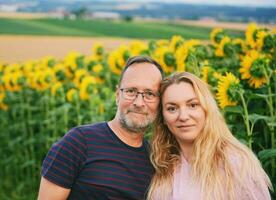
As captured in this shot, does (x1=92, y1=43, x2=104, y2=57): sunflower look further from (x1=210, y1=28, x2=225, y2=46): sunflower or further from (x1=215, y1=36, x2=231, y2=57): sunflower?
(x1=215, y1=36, x2=231, y2=57): sunflower

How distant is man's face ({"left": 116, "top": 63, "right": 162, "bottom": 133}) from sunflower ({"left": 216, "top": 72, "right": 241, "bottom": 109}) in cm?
51

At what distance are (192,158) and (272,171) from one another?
2.95ft

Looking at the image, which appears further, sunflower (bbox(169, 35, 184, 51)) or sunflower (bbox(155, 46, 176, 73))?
sunflower (bbox(169, 35, 184, 51))

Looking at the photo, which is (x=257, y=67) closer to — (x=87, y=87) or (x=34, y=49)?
(x=87, y=87)

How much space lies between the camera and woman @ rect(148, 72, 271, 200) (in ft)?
8.92

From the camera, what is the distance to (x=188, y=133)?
2.91 meters

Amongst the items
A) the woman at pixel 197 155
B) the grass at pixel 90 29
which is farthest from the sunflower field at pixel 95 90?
the grass at pixel 90 29

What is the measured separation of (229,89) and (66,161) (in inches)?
44.5

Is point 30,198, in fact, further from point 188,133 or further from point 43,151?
point 188,133

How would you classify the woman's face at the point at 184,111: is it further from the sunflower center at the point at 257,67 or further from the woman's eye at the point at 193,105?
the sunflower center at the point at 257,67

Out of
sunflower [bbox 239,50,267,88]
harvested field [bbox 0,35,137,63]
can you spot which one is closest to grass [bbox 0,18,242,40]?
harvested field [bbox 0,35,137,63]

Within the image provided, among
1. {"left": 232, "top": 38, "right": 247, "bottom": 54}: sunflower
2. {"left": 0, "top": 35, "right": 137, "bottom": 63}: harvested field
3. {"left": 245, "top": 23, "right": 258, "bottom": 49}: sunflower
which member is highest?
{"left": 245, "top": 23, "right": 258, "bottom": 49}: sunflower

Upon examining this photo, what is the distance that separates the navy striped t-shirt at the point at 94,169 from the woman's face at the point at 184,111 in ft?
1.07

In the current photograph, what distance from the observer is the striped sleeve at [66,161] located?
9.62 ft
